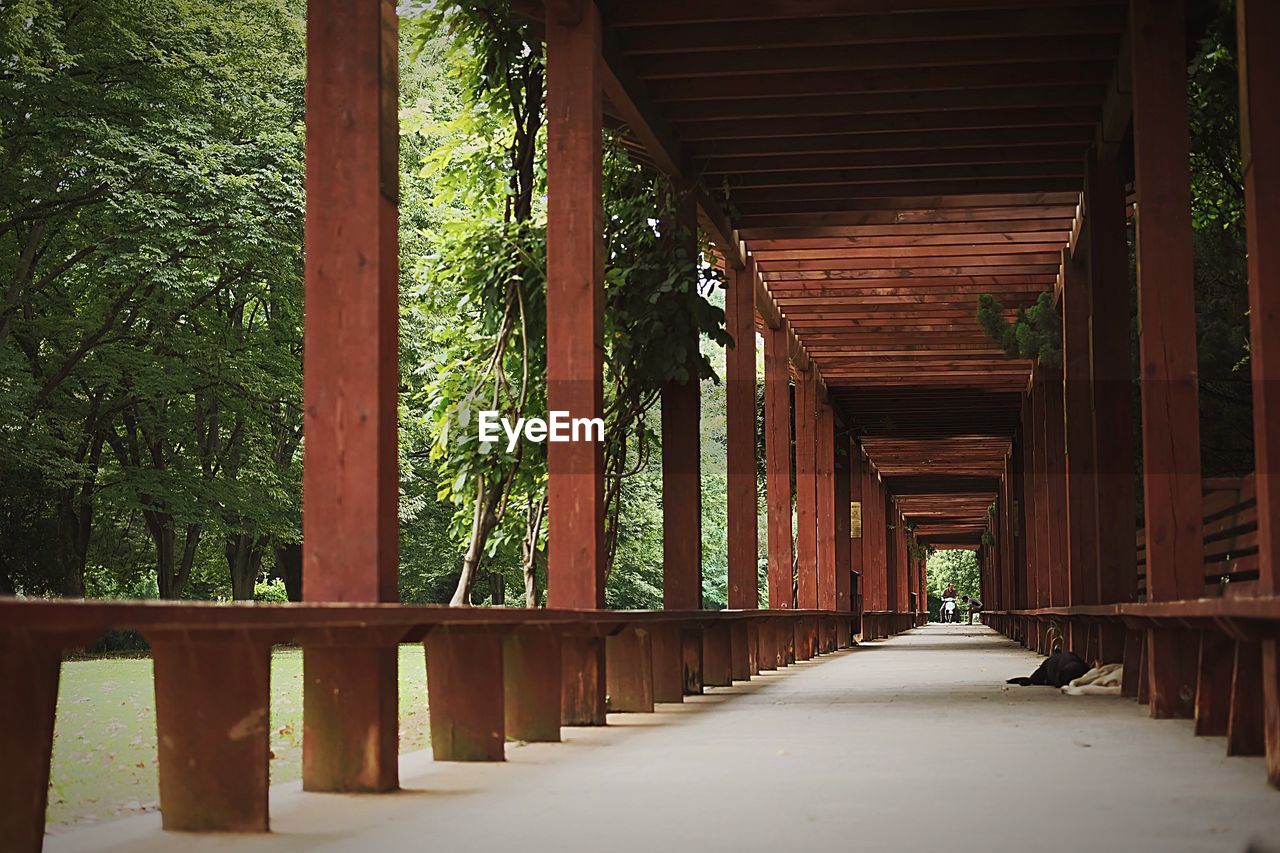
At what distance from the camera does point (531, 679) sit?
6172mm

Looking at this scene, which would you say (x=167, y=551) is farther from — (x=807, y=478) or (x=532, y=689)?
(x=532, y=689)

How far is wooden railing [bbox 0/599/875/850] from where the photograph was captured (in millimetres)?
2719

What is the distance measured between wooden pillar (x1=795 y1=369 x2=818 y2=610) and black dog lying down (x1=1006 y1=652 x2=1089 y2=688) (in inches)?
350

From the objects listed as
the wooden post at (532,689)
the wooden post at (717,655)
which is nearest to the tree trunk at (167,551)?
the wooden post at (717,655)

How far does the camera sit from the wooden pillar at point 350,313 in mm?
4695

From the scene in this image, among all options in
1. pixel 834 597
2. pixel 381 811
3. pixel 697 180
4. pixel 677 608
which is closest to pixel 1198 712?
pixel 381 811

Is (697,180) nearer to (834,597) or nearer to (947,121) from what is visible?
(947,121)

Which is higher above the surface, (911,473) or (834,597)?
(911,473)

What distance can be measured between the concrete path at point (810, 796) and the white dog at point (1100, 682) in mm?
2380

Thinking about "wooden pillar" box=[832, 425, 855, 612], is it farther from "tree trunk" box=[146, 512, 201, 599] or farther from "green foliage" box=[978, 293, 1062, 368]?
"tree trunk" box=[146, 512, 201, 599]

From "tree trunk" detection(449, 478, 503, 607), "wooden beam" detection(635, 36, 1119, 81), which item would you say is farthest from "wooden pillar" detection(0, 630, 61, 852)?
"wooden beam" detection(635, 36, 1119, 81)

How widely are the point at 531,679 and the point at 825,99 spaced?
550cm

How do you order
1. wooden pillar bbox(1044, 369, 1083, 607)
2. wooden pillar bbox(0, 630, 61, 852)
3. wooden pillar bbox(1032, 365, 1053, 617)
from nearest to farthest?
wooden pillar bbox(0, 630, 61, 852), wooden pillar bbox(1044, 369, 1083, 607), wooden pillar bbox(1032, 365, 1053, 617)

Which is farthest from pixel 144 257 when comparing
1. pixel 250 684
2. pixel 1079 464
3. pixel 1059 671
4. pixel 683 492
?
pixel 250 684
